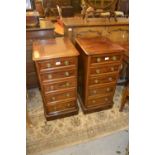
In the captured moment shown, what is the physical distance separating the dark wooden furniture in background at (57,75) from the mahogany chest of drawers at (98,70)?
0.44ft

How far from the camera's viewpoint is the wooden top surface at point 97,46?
1810 mm

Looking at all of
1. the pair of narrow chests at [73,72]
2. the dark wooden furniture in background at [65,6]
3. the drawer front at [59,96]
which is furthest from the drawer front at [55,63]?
the dark wooden furniture in background at [65,6]

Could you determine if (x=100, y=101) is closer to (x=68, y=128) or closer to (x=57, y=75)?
(x=68, y=128)

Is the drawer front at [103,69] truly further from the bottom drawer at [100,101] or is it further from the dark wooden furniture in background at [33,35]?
the dark wooden furniture in background at [33,35]

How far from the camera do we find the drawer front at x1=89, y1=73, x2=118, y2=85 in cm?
196

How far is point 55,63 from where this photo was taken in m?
1.72

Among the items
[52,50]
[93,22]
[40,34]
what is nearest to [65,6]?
[93,22]

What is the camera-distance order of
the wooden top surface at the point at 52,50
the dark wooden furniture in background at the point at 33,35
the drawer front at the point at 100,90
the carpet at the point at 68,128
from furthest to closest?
the dark wooden furniture in background at the point at 33,35
the drawer front at the point at 100,90
the carpet at the point at 68,128
the wooden top surface at the point at 52,50

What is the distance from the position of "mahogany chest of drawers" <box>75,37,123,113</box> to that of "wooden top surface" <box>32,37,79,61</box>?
0.49 feet

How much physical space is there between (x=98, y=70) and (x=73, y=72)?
0.28 metres

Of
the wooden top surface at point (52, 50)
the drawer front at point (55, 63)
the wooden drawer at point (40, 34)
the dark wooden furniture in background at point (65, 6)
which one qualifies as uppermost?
the dark wooden furniture in background at point (65, 6)

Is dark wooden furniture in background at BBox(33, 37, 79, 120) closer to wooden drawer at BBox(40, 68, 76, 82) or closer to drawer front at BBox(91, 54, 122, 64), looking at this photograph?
wooden drawer at BBox(40, 68, 76, 82)
